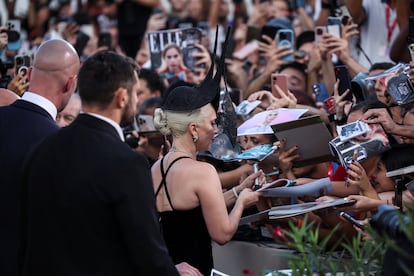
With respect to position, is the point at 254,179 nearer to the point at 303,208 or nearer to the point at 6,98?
the point at 303,208

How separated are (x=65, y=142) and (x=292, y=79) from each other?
4.86m

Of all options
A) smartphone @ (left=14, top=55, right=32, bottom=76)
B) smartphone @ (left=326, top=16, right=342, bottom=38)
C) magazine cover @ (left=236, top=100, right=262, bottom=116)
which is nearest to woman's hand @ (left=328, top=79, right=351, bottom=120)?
magazine cover @ (left=236, top=100, right=262, bottom=116)

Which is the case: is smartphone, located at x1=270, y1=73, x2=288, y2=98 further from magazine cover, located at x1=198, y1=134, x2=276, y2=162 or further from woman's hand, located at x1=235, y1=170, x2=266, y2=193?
woman's hand, located at x1=235, y1=170, x2=266, y2=193

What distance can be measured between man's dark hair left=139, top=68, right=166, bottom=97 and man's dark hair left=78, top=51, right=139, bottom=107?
192 inches

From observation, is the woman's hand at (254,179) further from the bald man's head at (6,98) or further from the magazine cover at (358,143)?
the bald man's head at (6,98)

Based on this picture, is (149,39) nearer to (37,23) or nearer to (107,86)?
(107,86)

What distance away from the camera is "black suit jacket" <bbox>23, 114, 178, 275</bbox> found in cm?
407

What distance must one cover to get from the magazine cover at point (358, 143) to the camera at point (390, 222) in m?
1.92

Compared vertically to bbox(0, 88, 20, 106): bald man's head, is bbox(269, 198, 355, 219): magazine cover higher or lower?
lower

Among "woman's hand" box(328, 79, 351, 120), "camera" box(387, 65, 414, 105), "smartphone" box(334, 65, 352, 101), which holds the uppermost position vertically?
"camera" box(387, 65, 414, 105)

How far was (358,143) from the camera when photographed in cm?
573

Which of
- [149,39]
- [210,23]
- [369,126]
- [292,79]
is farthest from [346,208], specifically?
[210,23]

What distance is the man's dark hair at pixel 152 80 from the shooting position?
9305mm

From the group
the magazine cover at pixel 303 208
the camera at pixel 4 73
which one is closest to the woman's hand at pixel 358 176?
the magazine cover at pixel 303 208
